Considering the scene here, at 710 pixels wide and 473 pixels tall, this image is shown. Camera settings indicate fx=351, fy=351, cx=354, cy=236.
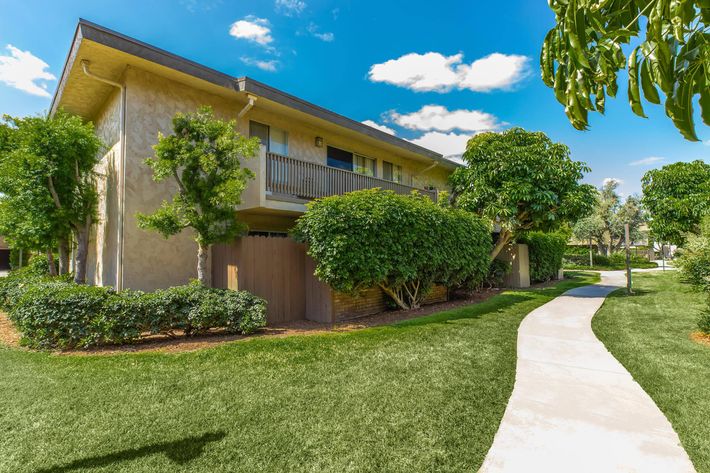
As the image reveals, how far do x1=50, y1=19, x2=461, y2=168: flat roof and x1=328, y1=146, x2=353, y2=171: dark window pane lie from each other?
1.34 metres

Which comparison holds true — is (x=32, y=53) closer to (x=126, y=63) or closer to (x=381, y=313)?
(x=126, y=63)

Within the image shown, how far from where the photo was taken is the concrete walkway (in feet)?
9.52

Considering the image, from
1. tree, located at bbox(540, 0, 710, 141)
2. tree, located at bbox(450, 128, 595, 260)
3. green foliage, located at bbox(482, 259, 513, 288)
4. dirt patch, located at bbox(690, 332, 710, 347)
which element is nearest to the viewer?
tree, located at bbox(540, 0, 710, 141)

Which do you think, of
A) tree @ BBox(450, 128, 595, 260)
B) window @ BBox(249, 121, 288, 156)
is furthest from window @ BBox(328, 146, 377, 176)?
tree @ BBox(450, 128, 595, 260)

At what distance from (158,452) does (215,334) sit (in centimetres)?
423

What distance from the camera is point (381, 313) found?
10.1m

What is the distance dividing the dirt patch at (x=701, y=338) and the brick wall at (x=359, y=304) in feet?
22.1

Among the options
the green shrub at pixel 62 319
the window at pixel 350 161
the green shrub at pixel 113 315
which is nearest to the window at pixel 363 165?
the window at pixel 350 161

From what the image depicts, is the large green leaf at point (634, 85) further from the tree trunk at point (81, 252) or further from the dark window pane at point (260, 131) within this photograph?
the tree trunk at point (81, 252)

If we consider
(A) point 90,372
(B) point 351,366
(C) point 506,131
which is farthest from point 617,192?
(A) point 90,372

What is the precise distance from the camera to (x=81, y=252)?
31.4 ft

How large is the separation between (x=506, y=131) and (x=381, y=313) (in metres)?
9.78

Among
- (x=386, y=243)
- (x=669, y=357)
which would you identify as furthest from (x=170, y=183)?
(x=669, y=357)

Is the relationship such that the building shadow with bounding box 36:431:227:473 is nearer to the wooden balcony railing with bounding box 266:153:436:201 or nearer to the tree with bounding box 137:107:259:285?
the tree with bounding box 137:107:259:285
